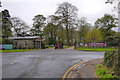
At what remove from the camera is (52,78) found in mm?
7816

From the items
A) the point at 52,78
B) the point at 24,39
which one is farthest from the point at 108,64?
the point at 24,39

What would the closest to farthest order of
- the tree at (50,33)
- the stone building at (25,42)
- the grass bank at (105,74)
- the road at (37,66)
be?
the grass bank at (105,74) < the road at (37,66) < the stone building at (25,42) < the tree at (50,33)

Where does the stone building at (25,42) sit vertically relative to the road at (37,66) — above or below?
above

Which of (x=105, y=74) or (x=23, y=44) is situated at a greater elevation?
(x=23, y=44)

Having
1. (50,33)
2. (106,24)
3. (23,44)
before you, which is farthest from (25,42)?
(106,24)

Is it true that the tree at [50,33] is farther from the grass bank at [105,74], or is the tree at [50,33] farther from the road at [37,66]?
the grass bank at [105,74]

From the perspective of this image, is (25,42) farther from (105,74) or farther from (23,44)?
(105,74)

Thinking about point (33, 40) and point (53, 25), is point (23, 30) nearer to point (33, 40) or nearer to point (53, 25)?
point (53, 25)

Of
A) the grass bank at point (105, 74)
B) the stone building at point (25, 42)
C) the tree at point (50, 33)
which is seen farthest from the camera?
the tree at point (50, 33)

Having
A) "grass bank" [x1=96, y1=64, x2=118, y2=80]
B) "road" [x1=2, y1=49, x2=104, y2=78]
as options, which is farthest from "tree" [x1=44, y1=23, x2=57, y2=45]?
"grass bank" [x1=96, y1=64, x2=118, y2=80]

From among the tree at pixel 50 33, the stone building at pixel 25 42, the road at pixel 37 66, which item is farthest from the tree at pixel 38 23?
the road at pixel 37 66

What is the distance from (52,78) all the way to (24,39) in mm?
39974

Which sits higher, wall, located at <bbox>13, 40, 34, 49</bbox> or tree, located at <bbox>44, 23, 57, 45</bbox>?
tree, located at <bbox>44, 23, 57, 45</bbox>

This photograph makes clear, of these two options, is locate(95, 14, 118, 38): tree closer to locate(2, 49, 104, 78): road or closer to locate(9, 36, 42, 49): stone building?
locate(9, 36, 42, 49): stone building
